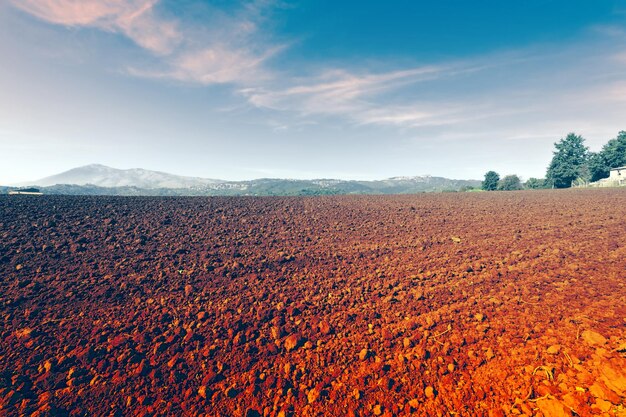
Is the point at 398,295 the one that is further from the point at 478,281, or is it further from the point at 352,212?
the point at 352,212

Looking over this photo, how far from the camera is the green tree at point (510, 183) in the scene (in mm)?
53906

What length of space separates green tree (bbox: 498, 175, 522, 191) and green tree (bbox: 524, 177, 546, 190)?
1.42 m

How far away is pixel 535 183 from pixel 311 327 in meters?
65.5

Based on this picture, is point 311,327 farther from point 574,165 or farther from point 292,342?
point 574,165

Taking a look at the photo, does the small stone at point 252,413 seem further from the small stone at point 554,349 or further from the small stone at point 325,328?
the small stone at point 554,349

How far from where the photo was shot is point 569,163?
52.0 metres

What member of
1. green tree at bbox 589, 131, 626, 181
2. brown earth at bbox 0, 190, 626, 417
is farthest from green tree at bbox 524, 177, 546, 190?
brown earth at bbox 0, 190, 626, 417

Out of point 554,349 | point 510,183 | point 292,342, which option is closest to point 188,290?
point 292,342

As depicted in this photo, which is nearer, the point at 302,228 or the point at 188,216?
the point at 302,228

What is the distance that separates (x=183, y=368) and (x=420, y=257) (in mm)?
6851

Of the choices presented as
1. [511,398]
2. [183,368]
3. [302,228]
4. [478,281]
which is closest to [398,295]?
[478,281]

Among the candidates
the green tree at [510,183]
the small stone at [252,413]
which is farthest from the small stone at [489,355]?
the green tree at [510,183]

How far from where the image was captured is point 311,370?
3.97 metres

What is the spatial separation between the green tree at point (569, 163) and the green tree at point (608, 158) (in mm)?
1136
